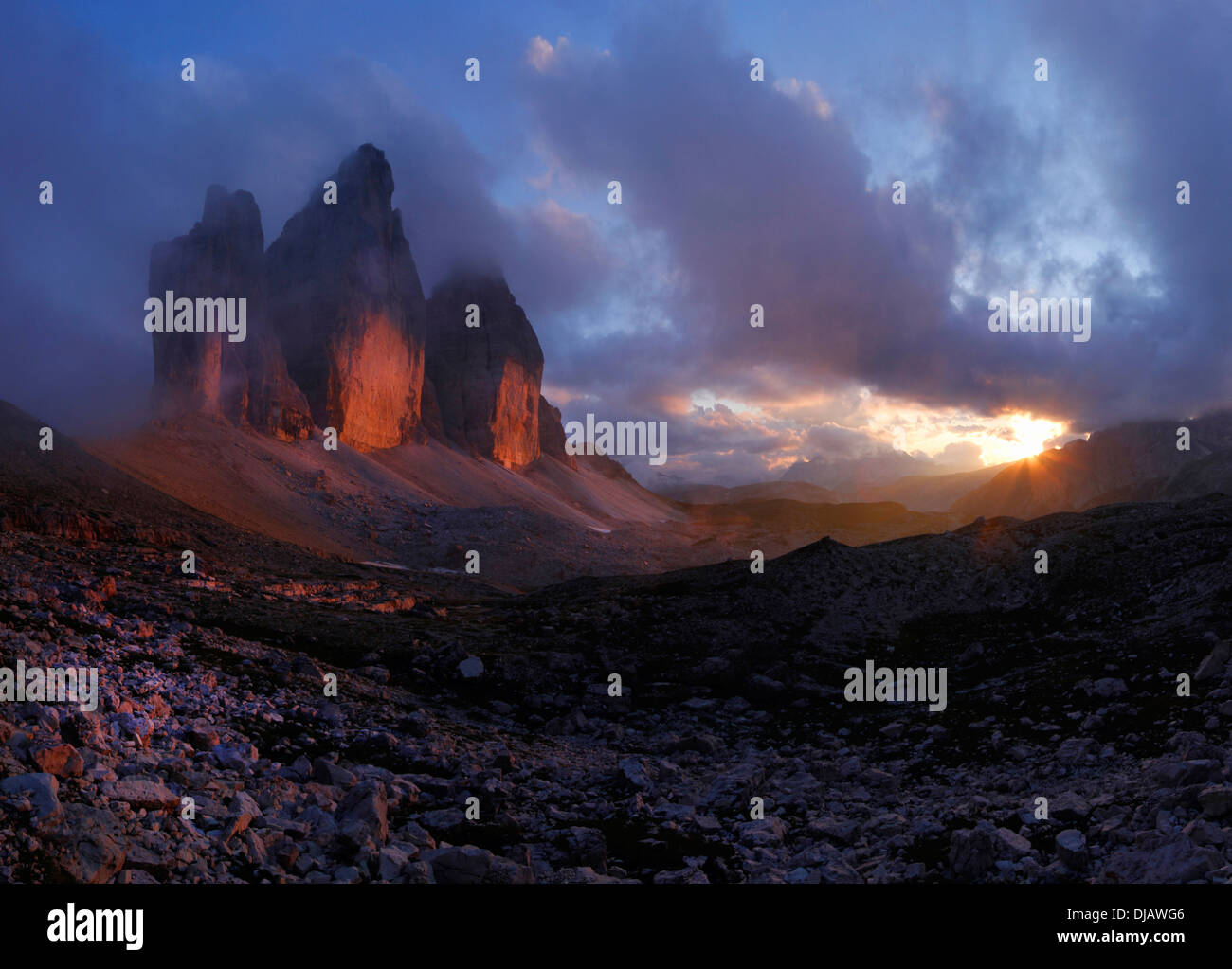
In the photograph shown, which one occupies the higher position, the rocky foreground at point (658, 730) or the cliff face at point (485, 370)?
the cliff face at point (485, 370)

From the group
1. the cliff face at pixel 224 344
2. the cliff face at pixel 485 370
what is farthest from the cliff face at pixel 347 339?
the cliff face at pixel 485 370

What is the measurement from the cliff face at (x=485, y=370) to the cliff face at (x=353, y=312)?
23.1 meters

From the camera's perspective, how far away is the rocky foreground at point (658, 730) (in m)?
8.65

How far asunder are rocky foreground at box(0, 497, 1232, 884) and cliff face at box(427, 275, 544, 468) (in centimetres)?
13764

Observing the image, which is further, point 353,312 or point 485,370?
point 485,370

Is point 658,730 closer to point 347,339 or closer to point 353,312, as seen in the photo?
point 347,339

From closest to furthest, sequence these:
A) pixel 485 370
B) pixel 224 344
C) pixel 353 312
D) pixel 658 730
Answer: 1. pixel 658 730
2. pixel 224 344
3. pixel 353 312
4. pixel 485 370

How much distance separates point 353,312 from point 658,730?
12530 centimetres

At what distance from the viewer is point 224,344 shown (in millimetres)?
102812

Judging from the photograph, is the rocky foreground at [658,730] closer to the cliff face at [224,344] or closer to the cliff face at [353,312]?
the cliff face at [224,344]

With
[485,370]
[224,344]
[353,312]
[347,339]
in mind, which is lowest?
[224,344]

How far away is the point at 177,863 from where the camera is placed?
7613mm

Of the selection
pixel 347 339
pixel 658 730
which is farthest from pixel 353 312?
pixel 658 730
